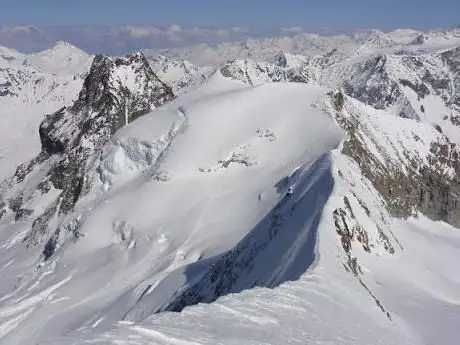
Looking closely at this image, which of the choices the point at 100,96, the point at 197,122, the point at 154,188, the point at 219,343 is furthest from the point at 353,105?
the point at 219,343

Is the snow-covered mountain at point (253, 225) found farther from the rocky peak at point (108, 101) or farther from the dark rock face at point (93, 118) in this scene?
the rocky peak at point (108, 101)

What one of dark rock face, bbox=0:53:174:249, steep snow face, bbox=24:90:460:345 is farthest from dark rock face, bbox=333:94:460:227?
dark rock face, bbox=0:53:174:249

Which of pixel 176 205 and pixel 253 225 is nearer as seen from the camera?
pixel 253 225

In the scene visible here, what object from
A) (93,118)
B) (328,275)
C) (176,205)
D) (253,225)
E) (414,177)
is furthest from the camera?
(93,118)

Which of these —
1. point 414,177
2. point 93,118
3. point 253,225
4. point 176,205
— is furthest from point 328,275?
point 93,118

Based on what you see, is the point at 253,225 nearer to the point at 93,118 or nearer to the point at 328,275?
the point at 328,275
